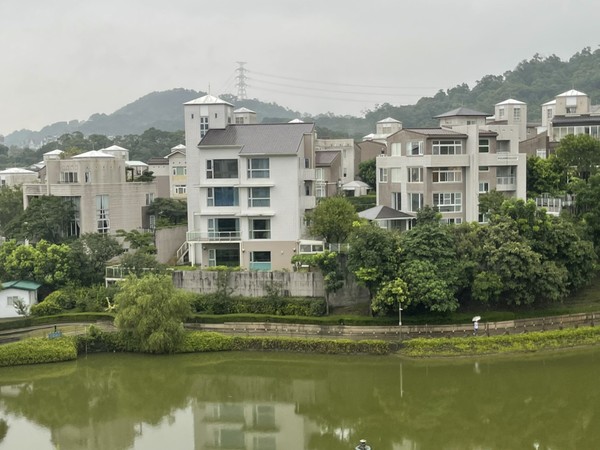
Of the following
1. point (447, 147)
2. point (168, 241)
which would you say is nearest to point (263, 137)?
point (168, 241)

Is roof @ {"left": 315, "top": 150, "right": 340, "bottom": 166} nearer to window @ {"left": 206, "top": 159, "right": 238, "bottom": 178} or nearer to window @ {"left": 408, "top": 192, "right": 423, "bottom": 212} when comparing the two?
window @ {"left": 408, "top": 192, "right": 423, "bottom": 212}

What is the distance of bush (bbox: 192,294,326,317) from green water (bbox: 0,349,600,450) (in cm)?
190

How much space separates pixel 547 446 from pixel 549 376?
3.79m

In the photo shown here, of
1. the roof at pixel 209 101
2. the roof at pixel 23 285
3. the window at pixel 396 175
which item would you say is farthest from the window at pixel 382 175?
the roof at pixel 23 285

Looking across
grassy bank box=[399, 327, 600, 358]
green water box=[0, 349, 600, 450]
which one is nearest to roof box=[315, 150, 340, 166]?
green water box=[0, 349, 600, 450]

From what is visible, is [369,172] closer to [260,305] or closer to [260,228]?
[260,228]

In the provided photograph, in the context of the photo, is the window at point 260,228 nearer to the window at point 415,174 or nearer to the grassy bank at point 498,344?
the window at point 415,174

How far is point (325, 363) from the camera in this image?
18.3m

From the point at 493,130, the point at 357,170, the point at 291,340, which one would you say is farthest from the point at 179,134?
the point at 291,340

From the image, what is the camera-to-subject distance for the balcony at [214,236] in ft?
76.5

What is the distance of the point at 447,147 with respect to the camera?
2475 centimetres

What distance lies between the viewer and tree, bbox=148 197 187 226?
27734 mm

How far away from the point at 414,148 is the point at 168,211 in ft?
32.6

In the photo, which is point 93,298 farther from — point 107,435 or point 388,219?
point 388,219
